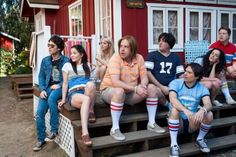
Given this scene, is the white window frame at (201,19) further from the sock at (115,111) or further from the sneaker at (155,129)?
the sock at (115,111)

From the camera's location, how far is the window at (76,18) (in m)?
7.24

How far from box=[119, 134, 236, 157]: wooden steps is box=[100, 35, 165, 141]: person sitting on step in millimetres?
263

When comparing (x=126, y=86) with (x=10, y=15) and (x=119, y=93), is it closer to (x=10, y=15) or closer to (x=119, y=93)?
(x=119, y=93)

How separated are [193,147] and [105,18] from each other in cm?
329

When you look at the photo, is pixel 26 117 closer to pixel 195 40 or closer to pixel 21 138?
pixel 21 138

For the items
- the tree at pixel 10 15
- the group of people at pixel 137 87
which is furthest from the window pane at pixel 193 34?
the tree at pixel 10 15

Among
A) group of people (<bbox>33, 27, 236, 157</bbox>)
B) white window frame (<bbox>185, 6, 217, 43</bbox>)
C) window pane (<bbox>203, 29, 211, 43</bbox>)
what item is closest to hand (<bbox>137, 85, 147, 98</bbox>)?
group of people (<bbox>33, 27, 236, 157</bbox>)

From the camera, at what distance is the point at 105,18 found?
18.9 feet

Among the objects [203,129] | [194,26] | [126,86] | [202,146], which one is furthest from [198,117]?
[194,26]

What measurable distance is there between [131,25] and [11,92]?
4790mm

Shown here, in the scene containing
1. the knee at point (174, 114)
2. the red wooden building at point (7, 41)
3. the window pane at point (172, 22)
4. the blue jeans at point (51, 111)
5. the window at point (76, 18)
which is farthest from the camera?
the red wooden building at point (7, 41)

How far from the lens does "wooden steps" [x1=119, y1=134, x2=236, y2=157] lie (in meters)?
3.21

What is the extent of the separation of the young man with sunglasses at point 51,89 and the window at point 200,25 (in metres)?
3.07

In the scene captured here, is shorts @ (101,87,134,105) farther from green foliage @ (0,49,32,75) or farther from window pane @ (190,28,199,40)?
green foliage @ (0,49,32,75)
